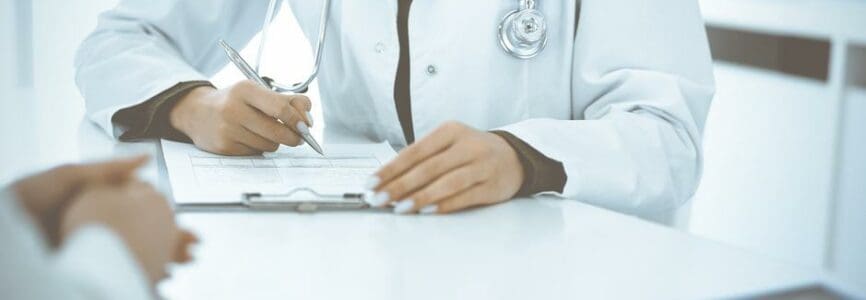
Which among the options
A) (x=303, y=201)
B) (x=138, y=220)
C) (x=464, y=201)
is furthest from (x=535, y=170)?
(x=138, y=220)

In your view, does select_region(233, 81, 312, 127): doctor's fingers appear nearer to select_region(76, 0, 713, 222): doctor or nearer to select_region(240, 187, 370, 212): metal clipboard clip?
select_region(76, 0, 713, 222): doctor

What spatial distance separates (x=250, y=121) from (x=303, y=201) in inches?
7.4

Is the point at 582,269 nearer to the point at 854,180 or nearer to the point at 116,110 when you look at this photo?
the point at 116,110

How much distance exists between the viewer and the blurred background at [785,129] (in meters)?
2.07

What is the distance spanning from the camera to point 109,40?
46.3 inches

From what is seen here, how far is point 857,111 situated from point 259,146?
58.4 inches

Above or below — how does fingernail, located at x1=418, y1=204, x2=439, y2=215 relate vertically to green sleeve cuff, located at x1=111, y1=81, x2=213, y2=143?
above

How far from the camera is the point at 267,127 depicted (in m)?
0.95

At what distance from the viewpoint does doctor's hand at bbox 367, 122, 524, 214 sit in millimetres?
795

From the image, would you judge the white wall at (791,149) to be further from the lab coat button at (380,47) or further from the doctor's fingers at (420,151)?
the doctor's fingers at (420,151)

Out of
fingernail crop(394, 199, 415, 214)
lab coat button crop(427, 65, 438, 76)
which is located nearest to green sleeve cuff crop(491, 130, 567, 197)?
fingernail crop(394, 199, 415, 214)

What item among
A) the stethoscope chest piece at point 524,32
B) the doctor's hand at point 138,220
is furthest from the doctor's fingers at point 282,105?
the doctor's hand at point 138,220

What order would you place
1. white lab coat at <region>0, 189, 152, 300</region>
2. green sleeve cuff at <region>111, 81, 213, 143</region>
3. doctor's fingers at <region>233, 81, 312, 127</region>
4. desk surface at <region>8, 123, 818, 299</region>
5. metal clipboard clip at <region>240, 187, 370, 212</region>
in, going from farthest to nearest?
green sleeve cuff at <region>111, 81, 213, 143</region>
doctor's fingers at <region>233, 81, 312, 127</region>
metal clipboard clip at <region>240, 187, 370, 212</region>
desk surface at <region>8, 123, 818, 299</region>
white lab coat at <region>0, 189, 152, 300</region>

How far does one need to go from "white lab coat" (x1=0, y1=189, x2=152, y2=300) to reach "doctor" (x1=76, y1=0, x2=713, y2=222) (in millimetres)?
444
